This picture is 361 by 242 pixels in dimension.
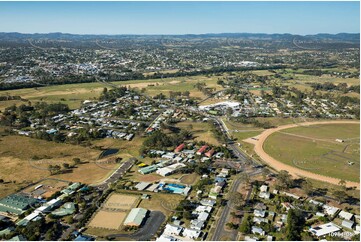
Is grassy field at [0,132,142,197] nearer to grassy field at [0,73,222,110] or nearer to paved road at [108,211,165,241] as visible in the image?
Result: paved road at [108,211,165,241]

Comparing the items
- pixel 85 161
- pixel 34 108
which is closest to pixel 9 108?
pixel 34 108

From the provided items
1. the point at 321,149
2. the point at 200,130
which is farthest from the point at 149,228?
the point at 321,149

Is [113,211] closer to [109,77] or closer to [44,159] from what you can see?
[44,159]

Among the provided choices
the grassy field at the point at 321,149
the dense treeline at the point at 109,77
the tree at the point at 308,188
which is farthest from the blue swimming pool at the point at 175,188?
the dense treeline at the point at 109,77

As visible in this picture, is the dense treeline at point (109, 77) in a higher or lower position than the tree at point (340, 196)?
higher

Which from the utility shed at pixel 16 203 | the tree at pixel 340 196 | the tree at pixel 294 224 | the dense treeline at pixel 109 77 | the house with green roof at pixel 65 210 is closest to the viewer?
the tree at pixel 294 224

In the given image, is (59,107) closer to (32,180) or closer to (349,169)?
(32,180)

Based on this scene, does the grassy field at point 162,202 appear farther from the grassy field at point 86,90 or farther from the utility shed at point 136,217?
the grassy field at point 86,90
